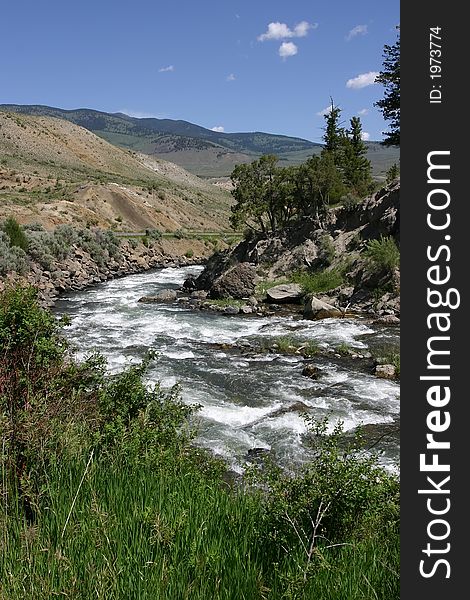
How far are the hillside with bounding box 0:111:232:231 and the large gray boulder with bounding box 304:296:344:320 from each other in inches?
1212

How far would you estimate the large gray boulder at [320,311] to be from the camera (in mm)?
25828

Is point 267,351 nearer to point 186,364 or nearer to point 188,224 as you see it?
point 186,364

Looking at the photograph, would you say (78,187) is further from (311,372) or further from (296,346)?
(311,372)

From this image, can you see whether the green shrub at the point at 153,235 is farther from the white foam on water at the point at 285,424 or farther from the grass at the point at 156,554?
the grass at the point at 156,554

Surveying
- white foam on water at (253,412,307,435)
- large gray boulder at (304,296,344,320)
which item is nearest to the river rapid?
white foam on water at (253,412,307,435)

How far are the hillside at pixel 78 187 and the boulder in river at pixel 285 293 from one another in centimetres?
2633

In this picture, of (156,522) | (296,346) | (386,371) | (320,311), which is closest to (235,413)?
(386,371)

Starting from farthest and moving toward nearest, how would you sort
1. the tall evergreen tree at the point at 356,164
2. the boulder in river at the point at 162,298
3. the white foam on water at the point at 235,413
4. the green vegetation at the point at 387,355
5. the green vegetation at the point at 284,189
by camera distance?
1. the tall evergreen tree at the point at 356,164
2. the green vegetation at the point at 284,189
3. the boulder in river at the point at 162,298
4. the green vegetation at the point at 387,355
5. the white foam on water at the point at 235,413

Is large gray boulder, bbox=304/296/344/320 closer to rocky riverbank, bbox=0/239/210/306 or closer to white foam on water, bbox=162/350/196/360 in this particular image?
white foam on water, bbox=162/350/196/360

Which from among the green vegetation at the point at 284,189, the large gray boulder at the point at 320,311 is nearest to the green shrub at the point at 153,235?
the green vegetation at the point at 284,189

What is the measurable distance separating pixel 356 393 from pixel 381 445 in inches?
149

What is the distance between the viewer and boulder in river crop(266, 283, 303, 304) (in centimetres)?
3072

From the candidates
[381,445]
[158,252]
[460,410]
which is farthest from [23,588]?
[158,252]

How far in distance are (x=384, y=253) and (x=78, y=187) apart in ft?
163
